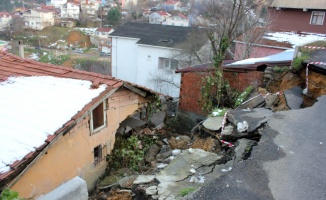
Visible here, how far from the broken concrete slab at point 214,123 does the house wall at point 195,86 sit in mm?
2801

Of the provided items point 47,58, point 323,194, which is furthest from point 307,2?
point 47,58

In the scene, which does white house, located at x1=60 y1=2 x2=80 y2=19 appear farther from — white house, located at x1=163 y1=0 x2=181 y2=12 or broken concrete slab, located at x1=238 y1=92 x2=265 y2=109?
broken concrete slab, located at x1=238 y1=92 x2=265 y2=109

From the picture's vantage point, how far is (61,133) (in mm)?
5562

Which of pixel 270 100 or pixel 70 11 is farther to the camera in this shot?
pixel 70 11

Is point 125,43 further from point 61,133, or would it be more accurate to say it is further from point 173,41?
point 61,133

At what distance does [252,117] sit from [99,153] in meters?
3.97

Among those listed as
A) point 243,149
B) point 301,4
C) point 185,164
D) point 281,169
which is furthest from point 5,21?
point 281,169

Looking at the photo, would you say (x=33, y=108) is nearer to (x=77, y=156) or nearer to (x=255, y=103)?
(x=77, y=156)

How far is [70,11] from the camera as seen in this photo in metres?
65.8

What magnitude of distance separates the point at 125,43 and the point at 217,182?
64.3 feet

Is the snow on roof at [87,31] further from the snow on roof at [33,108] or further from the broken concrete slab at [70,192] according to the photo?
the broken concrete slab at [70,192]

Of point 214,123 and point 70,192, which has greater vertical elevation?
point 70,192

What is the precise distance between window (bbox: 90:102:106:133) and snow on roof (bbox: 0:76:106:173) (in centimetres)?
55

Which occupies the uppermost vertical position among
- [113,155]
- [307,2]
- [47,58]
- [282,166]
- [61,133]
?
[307,2]
